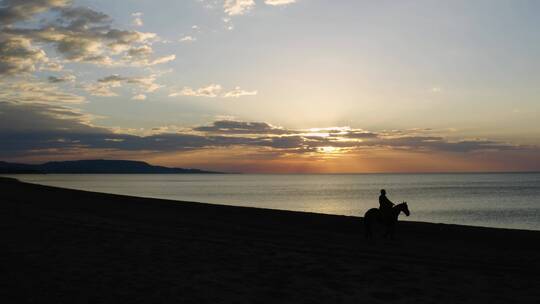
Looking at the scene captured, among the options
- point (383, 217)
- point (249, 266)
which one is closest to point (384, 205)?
point (383, 217)

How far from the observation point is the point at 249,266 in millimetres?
12086

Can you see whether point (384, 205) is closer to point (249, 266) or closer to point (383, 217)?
point (383, 217)

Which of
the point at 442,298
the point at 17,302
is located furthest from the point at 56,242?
the point at 442,298

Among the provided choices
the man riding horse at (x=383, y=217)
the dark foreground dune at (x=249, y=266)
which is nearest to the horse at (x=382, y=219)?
the man riding horse at (x=383, y=217)

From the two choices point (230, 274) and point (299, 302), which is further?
point (230, 274)

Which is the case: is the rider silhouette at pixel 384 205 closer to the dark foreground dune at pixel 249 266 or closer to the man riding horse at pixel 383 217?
the man riding horse at pixel 383 217

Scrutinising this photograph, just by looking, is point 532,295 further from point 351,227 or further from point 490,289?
point 351,227

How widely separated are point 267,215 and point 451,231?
37.2ft

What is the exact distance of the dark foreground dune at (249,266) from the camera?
9.38 metres

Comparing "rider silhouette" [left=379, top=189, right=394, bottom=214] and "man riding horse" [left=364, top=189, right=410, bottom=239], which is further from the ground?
"rider silhouette" [left=379, top=189, right=394, bottom=214]

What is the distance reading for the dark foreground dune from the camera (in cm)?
938

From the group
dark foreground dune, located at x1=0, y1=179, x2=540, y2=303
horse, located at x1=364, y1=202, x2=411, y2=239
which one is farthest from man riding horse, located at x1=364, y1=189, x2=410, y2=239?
dark foreground dune, located at x1=0, y1=179, x2=540, y2=303

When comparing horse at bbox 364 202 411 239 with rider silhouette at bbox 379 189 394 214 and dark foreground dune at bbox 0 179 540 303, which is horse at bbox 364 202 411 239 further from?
dark foreground dune at bbox 0 179 540 303

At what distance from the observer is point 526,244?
1830 centimetres
